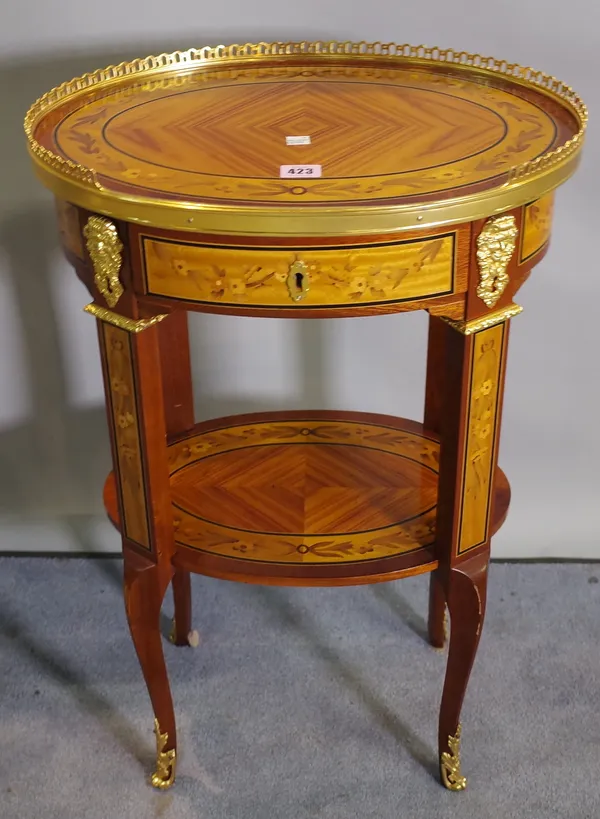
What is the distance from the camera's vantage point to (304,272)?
1.23 metres

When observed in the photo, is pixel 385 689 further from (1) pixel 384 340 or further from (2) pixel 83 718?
(1) pixel 384 340

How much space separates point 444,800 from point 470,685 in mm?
276

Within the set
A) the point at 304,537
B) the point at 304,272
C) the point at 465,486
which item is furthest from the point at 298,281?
the point at 304,537

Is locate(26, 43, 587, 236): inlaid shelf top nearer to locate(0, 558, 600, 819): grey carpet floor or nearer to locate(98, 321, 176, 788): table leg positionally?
locate(98, 321, 176, 788): table leg

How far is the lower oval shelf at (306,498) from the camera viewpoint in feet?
5.18

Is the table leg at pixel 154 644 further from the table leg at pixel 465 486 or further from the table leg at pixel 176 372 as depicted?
the table leg at pixel 465 486

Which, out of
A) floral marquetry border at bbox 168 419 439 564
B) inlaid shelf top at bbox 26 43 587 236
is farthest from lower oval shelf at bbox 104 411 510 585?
inlaid shelf top at bbox 26 43 587 236

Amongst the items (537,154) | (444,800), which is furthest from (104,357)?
(444,800)

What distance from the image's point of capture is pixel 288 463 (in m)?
1.85

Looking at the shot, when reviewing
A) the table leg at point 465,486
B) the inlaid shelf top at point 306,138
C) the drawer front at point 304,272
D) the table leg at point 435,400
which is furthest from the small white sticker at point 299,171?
the table leg at point 435,400

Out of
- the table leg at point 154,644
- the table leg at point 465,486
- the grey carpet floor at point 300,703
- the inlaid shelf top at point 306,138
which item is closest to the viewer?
the inlaid shelf top at point 306,138

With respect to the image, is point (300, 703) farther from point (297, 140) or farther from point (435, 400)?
point (297, 140)

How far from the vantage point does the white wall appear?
1.82 metres

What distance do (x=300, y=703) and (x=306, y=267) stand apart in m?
0.97
